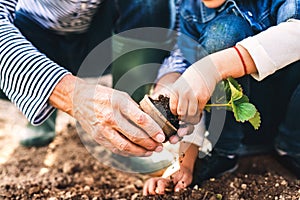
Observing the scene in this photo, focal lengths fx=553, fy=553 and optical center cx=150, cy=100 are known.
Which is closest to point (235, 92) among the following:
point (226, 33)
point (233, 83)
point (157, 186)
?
point (233, 83)

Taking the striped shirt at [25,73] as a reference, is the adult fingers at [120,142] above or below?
below

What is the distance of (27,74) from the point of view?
1470 millimetres

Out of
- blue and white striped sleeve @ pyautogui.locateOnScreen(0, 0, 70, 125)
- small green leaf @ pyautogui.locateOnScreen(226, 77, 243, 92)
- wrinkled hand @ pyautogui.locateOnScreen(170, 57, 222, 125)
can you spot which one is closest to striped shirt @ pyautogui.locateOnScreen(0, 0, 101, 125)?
blue and white striped sleeve @ pyautogui.locateOnScreen(0, 0, 70, 125)

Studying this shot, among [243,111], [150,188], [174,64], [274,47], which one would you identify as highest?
[274,47]

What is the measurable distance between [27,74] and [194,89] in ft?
1.55

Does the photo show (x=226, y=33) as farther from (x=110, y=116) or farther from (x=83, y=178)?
(x=83, y=178)

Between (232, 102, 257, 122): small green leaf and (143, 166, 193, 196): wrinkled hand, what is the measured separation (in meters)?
0.29

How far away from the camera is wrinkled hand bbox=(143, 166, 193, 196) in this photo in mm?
1480

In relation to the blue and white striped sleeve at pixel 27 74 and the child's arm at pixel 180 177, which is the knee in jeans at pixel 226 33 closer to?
the child's arm at pixel 180 177

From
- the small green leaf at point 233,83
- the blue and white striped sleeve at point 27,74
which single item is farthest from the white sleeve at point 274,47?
the blue and white striped sleeve at point 27,74

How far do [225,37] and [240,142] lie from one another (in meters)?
0.35

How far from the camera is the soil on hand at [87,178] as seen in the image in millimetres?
1493

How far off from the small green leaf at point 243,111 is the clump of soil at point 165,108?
0.46 feet

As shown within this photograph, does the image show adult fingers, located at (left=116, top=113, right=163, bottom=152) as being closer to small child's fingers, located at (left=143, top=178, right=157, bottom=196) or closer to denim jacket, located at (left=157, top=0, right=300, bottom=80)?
small child's fingers, located at (left=143, top=178, right=157, bottom=196)
